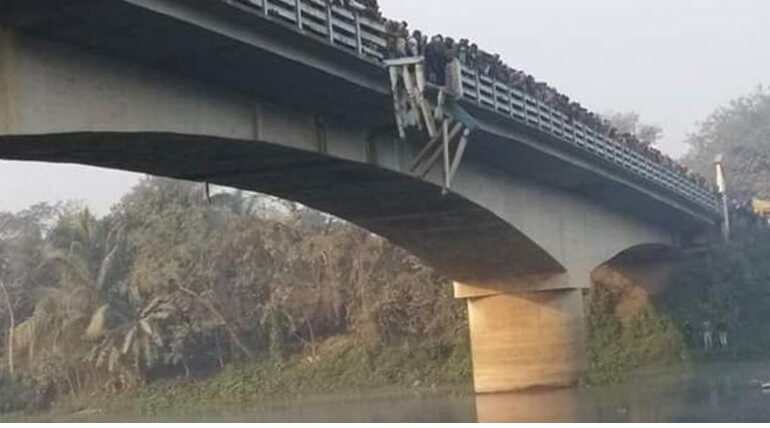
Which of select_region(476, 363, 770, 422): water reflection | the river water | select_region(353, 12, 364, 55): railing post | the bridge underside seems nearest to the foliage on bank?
the river water

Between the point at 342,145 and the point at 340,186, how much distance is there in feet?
7.94

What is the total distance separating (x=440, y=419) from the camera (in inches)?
989

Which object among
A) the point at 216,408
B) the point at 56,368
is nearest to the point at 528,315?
the point at 216,408

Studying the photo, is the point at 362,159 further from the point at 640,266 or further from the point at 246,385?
the point at 640,266

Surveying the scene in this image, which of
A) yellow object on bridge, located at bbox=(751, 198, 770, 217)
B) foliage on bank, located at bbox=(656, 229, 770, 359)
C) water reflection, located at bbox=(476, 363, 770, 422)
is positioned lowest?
water reflection, located at bbox=(476, 363, 770, 422)

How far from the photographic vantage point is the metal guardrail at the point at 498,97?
15633 millimetres

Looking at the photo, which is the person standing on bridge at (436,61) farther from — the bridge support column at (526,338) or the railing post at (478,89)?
the bridge support column at (526,338)

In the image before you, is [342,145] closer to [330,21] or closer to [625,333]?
[330,21]

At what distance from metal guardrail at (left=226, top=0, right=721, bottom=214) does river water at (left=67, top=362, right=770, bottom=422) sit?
5209 millimetres

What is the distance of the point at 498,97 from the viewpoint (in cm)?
2286

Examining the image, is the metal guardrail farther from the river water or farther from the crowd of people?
the river water

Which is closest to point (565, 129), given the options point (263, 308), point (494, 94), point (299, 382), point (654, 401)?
point (494, 94)

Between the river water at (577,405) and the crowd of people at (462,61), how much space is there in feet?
20.3

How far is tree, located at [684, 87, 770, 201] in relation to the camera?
4050cm
